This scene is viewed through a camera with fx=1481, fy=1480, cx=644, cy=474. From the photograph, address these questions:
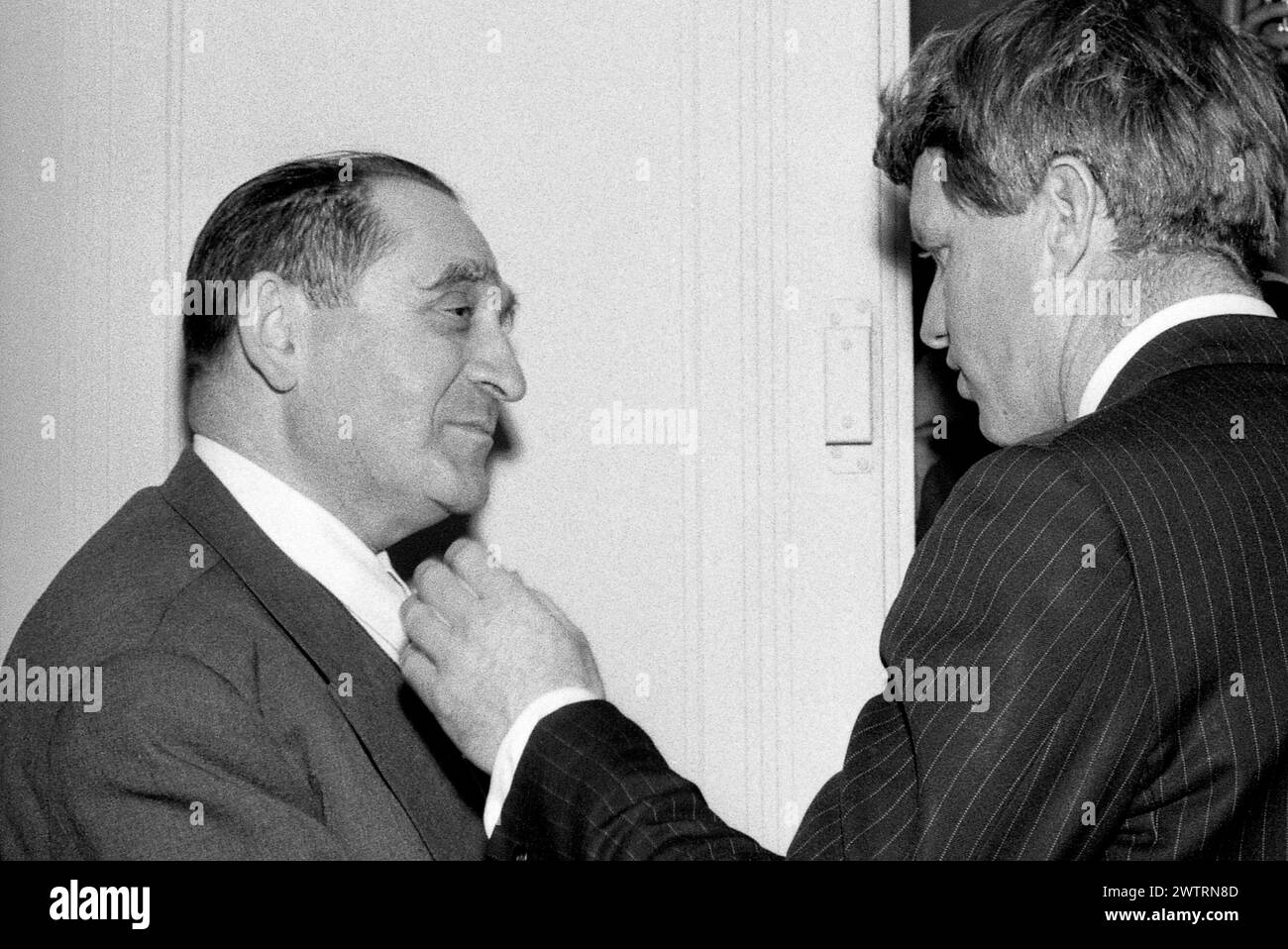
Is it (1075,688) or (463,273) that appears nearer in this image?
(1075,688)

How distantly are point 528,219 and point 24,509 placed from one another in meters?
0.70

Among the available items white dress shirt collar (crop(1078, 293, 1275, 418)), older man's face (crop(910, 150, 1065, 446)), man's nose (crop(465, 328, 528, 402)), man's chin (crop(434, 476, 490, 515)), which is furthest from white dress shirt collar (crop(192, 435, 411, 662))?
white dress shirt collar (crop(1078, 293, 1275, 418))

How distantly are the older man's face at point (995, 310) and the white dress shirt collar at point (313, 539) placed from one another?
1.85 feet

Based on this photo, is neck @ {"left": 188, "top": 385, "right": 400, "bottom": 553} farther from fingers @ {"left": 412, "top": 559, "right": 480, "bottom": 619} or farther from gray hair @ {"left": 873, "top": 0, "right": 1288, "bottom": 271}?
gray hair @ {"left": 873, "top": 0, "right": 1288, "bottom": 271}

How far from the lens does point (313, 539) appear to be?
1.37 metres

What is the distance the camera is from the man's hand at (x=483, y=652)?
3.14ft

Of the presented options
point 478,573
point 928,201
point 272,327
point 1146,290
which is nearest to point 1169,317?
point 1146,290

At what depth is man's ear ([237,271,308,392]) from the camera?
1.40 meters

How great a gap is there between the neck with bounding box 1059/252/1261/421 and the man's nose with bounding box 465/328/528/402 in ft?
2.03

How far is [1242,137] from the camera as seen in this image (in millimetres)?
1098

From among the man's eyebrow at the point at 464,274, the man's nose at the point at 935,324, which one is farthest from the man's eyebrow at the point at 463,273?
the man's nose at the point at 935,324

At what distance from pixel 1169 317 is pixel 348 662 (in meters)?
0.72

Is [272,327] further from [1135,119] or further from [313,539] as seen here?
[1135,119]

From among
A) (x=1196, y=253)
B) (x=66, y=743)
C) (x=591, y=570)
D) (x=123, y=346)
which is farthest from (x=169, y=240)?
(x=1196, y=253)
